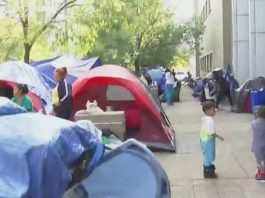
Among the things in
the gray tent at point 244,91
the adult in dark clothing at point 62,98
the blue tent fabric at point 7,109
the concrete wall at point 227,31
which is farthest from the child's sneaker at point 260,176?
the concrete wall at point 227,31

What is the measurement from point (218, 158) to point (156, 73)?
2182 cm

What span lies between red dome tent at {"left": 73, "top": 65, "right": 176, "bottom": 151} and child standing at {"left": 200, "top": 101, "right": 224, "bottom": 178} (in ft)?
8.60

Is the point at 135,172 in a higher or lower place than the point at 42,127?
lower

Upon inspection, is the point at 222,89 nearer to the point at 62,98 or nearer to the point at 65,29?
the point at 65,29

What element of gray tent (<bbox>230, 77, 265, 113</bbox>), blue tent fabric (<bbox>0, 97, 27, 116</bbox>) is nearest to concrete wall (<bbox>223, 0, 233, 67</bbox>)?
gray tent (<bbox>230, 77, 265, 113</bbox>)

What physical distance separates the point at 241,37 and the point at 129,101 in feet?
43.5

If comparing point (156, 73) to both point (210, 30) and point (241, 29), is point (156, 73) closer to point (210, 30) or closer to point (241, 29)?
point (241, 29)

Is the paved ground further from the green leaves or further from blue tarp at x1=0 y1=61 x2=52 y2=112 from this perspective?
the green leaves

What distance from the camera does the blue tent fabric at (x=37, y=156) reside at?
427cm

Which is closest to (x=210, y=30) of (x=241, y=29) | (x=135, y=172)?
(x=241, y=29)

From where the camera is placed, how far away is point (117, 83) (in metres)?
12.9

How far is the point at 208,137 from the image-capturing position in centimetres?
963

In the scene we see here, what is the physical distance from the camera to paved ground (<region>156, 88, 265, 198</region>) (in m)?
8.85

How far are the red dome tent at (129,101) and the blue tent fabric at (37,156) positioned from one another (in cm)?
775
